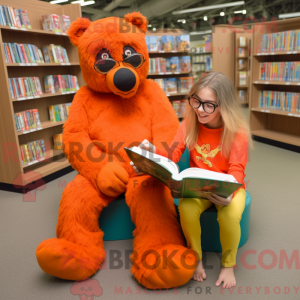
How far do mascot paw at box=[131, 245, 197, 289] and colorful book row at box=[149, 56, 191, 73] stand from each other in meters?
3.23

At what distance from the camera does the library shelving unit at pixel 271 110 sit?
13.0 ft

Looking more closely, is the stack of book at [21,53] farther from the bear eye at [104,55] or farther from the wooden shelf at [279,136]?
the wooden shelf at [279,136]

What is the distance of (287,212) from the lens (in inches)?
86.4

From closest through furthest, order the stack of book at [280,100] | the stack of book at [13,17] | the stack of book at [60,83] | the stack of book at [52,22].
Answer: the stack of book at [13,17] < the stack of book at [52,22] < the stack of book at [60,83] < the stack of book at [280,100]

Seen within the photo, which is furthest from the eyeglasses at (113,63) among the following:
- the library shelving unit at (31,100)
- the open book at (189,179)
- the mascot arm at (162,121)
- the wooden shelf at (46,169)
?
the wooden shelf at (46,169)

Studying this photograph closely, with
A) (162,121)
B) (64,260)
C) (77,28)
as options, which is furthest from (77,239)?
(77,28)

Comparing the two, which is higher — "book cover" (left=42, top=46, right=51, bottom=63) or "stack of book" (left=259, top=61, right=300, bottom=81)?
"book cover" (left=42, top=46, right=51, bottom=63)

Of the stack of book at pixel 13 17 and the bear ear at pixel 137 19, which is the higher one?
the stack of book at pixel 13 17

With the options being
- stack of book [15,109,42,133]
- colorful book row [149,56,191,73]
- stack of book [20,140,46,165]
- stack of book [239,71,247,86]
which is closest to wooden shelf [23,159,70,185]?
stack of book [20,140,46,165]

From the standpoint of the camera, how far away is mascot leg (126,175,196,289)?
136 cm

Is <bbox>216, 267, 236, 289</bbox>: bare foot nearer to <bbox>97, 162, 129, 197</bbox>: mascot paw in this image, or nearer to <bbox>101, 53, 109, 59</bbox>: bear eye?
<bbox>97, 162, 129, 197</bbox>: mascot paw

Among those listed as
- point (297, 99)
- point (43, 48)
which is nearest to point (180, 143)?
point (43, 48)

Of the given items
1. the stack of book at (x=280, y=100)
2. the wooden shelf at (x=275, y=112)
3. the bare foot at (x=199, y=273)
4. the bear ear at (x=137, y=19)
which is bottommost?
the bare foot at (x=199, y=273)

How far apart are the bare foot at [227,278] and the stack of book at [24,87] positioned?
233 centimetres
